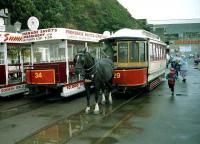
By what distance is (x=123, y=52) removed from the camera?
1583cm

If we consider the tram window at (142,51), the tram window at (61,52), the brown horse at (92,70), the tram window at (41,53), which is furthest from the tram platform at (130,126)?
the tram window at (41,53)

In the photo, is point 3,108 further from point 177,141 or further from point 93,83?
point 177,141

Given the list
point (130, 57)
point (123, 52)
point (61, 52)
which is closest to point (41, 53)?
point (61, 52)

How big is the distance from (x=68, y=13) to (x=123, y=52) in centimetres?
3576

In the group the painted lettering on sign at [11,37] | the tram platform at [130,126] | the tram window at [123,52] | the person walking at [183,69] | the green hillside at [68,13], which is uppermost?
the green hillside at [68,13]

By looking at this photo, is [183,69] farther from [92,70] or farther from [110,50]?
[92,70]

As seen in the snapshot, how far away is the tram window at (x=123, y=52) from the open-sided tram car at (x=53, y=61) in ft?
5.42

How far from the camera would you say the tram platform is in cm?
877

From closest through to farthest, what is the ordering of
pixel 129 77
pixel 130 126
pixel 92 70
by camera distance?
pixel 130 126 → pixel 92 70 → pixel 129 77

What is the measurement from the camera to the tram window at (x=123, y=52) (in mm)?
15766

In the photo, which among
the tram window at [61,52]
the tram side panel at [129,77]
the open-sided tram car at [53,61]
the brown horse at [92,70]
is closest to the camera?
the brown horse at [92,70]

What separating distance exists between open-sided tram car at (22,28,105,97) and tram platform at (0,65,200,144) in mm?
2658

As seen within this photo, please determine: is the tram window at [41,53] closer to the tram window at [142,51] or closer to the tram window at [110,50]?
the tram window at [110,50]

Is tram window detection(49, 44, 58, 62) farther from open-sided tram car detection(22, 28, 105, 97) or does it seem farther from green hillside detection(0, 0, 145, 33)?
green hillside detection(0, 0, 145, 33)
